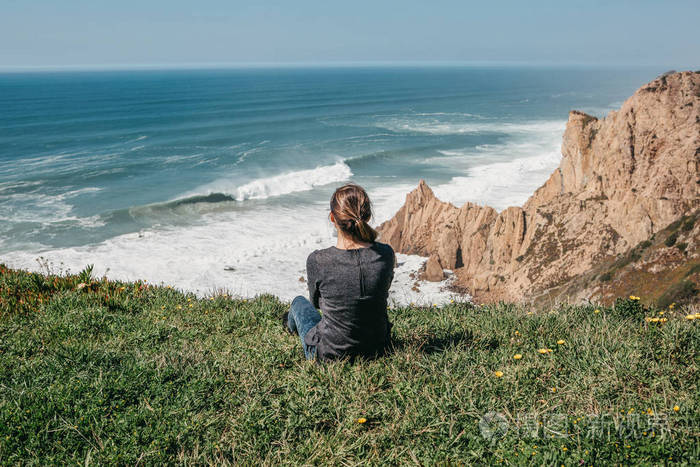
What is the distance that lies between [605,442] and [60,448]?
353 cm

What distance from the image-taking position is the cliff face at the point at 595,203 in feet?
45.6

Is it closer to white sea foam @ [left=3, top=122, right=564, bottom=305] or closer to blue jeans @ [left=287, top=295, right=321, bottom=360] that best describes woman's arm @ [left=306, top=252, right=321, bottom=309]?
blue jeans @ [left=287, top=295, right=321, bottom=360]

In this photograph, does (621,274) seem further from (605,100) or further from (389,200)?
(605,100)

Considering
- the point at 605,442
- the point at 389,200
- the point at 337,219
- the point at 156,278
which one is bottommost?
the point at 156,278

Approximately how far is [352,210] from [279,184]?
32.7m

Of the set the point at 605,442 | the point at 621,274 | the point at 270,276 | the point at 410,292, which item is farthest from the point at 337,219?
the point at 270,276

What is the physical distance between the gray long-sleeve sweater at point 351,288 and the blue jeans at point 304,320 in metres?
0.36

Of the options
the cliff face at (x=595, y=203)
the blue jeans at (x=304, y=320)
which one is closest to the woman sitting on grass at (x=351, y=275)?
the blue jeans at (x=304, y=320)

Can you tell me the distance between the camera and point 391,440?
3201 millimetres

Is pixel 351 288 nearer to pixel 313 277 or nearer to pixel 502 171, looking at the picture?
pixel 313 277

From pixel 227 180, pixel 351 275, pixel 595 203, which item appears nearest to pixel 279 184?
pixel 227 180

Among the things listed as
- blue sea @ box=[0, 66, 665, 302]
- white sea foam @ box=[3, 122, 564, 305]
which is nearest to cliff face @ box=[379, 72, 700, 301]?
white sea foam @ box=[3, 122, 564, 305]

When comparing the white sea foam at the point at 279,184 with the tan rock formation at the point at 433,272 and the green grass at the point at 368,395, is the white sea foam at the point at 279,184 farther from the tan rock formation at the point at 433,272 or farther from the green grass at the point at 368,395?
the green grass at the point at 368,395

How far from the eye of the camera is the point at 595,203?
16.1m
